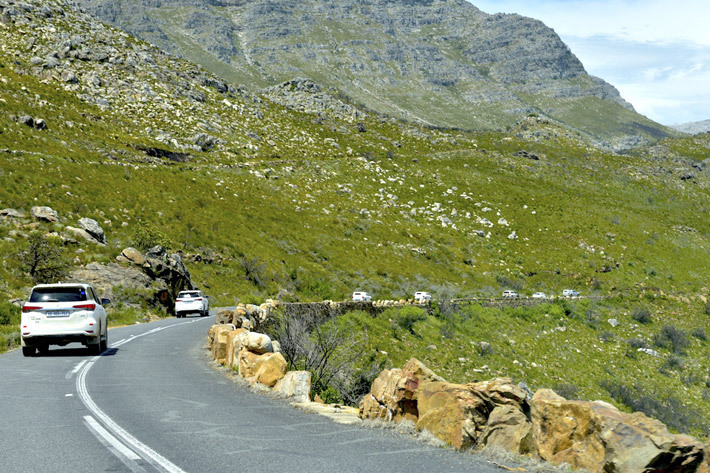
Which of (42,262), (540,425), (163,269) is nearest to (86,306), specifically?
(540,425)

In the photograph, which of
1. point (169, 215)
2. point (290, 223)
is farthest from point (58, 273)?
point (290, 223)

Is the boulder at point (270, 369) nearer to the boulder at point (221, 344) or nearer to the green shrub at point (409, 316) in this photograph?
the boulder at point (221, 344)

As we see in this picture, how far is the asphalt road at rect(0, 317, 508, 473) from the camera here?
248 inches

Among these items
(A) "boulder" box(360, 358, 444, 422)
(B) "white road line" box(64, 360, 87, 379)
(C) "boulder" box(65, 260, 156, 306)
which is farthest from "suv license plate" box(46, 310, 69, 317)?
(C) "boulder" box(65, 260, 156, 306)

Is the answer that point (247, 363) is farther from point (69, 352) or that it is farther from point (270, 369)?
point (69, 352)

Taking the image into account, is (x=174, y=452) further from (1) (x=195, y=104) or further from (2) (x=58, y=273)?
(1) (x=195, y=104)

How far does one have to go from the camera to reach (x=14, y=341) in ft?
62.8

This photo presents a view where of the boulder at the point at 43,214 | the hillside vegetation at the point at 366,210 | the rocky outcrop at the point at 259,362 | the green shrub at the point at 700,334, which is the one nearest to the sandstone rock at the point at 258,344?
the rocky outcrop at the point at 259,362

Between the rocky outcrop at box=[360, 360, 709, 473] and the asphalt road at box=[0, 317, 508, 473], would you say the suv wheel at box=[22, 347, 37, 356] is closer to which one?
the asphalt road at box=[0, 317, 508, 473]

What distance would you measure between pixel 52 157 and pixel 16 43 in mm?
32548

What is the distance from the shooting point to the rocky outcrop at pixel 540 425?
5.58 metres

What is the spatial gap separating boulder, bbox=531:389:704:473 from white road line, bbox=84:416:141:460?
4.90 m

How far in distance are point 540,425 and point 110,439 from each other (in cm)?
559

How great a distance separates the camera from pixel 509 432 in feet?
22.9
